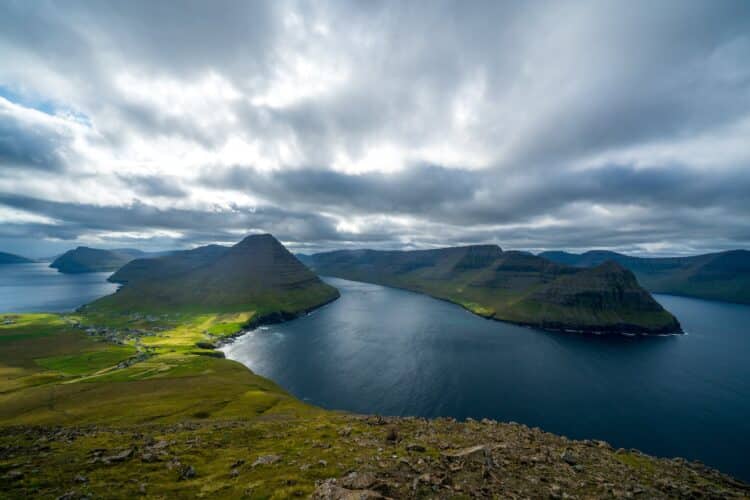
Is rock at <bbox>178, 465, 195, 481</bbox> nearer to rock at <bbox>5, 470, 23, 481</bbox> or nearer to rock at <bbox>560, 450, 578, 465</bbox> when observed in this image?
rock at <bbox>5, 470, 23, 481</bbox>

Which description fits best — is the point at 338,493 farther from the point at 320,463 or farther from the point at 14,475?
the point at 14,475

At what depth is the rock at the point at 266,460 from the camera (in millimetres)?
27527

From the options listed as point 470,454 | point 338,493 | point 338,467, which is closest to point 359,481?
point 338,493

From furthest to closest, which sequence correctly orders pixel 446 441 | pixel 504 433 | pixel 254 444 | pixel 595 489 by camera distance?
pixel 504 433 < pixel 254 444 < pixel 446 441 < pixel 595 489

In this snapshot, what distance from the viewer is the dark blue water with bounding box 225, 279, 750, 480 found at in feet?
272

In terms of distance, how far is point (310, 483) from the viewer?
72.1ft

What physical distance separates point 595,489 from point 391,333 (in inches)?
6828

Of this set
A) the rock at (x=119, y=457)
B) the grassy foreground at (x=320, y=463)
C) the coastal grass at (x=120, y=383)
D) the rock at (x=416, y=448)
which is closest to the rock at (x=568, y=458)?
the grassy foreground at (x=320, y=463)

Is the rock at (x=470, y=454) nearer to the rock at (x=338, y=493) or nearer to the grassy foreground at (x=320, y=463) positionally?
the grassy foreground at (x=320, y=463)

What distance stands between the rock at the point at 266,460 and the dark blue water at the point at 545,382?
218ft

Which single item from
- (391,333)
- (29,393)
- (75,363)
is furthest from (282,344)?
(29,393)

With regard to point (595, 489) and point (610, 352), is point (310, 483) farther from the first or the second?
point (610, 352)

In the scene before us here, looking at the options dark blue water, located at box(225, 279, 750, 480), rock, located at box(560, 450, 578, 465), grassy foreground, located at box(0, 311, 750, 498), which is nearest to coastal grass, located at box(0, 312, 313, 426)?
grassy foreground, located at box(0, 311, 750, 498)

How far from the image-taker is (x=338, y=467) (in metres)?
25.3
